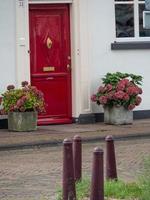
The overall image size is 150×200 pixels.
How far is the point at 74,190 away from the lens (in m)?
7.86

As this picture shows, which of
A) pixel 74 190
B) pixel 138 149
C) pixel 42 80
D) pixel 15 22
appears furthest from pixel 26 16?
pixel 74 190

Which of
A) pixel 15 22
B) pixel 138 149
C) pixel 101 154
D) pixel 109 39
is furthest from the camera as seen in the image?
pixel 109 39

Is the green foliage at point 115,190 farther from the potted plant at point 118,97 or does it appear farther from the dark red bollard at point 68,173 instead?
the potted plant at point 118,97

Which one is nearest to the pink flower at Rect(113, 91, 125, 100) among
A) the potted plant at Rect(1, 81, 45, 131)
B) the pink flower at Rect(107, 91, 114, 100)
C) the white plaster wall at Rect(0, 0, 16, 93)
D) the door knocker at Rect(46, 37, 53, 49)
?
the pink flower at Rect(107, 91, 114, 100)

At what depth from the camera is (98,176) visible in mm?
7262

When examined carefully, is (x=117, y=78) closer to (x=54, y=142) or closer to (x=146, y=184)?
(x=54, y=142)

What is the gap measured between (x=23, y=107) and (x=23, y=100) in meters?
0.15

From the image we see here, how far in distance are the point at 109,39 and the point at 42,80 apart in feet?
6.17

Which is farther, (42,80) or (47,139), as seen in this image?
(42,80)

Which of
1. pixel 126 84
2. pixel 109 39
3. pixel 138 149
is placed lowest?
pixel 138 149

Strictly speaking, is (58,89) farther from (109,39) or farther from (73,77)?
(109,39)

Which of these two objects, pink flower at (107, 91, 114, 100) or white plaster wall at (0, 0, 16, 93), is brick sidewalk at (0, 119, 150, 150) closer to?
pink flower at (107, 91, 114, 100)

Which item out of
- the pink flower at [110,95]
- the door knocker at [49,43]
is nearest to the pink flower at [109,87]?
the pink flower at [110,95]

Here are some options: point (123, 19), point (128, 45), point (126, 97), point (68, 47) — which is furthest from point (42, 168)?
point (123, 19)
